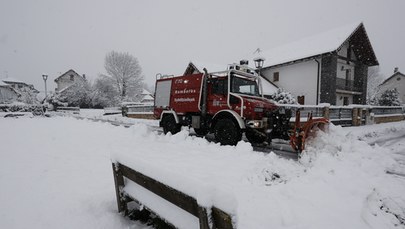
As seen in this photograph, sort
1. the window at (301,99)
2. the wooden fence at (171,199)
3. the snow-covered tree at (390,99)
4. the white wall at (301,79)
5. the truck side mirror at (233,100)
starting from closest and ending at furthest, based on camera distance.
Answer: the wooden fence at (171,199), the truck side mirror at (233,100), the white wall at (301,79), the window at (301,99), the snow-covered tree at (390,99)

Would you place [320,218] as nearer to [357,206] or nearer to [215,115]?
[357,206]

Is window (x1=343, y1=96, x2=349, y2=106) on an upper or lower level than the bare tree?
lower

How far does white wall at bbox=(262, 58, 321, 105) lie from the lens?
20.3m

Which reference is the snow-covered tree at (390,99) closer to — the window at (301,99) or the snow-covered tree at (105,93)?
the window at (301,99)

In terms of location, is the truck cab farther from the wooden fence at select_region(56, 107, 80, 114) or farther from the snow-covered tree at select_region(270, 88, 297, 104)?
the wooden fence at select_region(56, 107, 80, 114)

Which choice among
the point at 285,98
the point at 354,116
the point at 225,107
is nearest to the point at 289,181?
the point at 225,107

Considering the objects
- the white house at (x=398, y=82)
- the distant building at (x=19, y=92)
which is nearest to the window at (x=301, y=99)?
the white house at (x=398, y=82)

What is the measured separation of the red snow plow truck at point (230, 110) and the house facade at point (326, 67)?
14.1m

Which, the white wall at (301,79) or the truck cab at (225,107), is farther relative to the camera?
the white wall at (301,79)

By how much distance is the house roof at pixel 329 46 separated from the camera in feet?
62.6

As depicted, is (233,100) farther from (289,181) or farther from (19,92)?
(19,92)

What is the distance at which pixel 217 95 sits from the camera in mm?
7770

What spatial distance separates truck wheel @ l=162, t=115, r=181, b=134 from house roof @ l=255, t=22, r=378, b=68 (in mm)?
15836

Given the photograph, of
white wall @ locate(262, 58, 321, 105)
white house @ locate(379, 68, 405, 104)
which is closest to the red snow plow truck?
white wall @ locate(262, 58, 321, 105)
